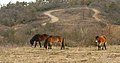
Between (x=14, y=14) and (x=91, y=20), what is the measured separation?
2031 cm

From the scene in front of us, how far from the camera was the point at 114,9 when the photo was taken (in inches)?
2795

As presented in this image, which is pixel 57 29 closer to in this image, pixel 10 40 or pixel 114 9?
pixel 10 40

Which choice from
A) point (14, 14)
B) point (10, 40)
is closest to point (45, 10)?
Result: point (14, 14)

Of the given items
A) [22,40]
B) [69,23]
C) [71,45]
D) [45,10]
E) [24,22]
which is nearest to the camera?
[71,45]

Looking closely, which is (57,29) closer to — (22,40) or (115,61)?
(22,40)

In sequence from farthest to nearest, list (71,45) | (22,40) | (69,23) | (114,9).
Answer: (114,9), (69,23), (22,40), (71,45)

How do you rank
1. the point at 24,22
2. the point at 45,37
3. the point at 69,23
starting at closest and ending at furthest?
1. the point at 45,37
2. the point at 69,23
3. the point at 24,22

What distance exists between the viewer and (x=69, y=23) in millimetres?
58156

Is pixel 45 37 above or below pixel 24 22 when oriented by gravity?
above

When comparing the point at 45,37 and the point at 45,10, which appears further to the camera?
the point at 45,10

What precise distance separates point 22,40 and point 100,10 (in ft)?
123

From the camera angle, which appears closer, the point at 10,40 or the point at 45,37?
the point at 45,37

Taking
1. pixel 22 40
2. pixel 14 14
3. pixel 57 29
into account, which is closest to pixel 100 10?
pixel 14 14

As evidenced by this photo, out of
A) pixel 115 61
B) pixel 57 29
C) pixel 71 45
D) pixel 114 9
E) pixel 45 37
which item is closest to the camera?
pixel 115 61
